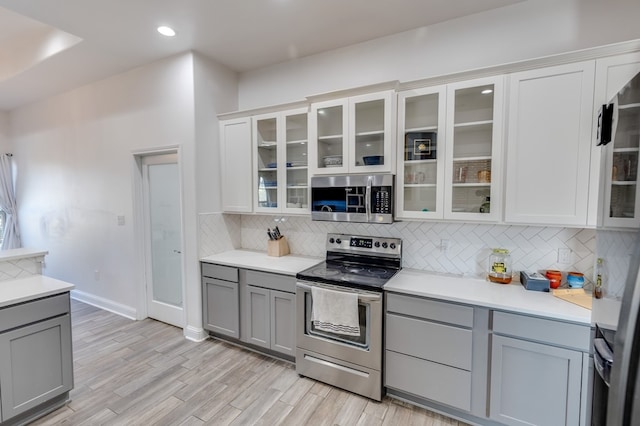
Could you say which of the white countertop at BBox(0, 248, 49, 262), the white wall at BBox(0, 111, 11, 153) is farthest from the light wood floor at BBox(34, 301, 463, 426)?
the white wall at BBox(0, 111, 11, 153)

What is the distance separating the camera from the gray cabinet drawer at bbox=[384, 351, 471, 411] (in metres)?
2.02

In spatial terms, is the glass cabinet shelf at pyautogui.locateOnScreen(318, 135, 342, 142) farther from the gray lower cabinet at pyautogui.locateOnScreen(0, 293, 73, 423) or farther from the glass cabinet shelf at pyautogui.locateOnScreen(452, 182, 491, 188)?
the gray lower cabinet at pyautogui.locateOnScreen(0, 293, 73, 423)

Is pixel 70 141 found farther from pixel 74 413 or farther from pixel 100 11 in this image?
pixel 74 413

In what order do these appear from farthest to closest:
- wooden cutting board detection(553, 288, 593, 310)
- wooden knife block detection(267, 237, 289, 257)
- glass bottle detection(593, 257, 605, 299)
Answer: wooden knife block detection(267, 237, 289, 257), wooden cutting board detection(553, 288, 593, 310), glass bottle detection(593, 257, 605, 299)

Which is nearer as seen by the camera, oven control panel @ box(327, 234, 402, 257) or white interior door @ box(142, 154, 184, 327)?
oven control panel @ box(327, 234, 402, 257)

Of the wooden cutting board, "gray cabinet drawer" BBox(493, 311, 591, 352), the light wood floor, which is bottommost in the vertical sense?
the light wood floor

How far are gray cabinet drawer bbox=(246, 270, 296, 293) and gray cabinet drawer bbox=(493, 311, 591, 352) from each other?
1.60 metres

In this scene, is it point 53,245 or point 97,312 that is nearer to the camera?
→ point 97,312

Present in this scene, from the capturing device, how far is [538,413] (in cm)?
182

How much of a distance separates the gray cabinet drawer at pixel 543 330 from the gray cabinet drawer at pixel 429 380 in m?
0.42

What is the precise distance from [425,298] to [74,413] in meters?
2.73

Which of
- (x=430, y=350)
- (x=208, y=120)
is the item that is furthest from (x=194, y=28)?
(x=430, y=350)

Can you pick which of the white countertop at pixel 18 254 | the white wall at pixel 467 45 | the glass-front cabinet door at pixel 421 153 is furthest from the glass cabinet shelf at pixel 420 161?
the white countertop at pixel 18 254

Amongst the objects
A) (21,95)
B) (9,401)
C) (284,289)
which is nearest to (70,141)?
(21,95)
